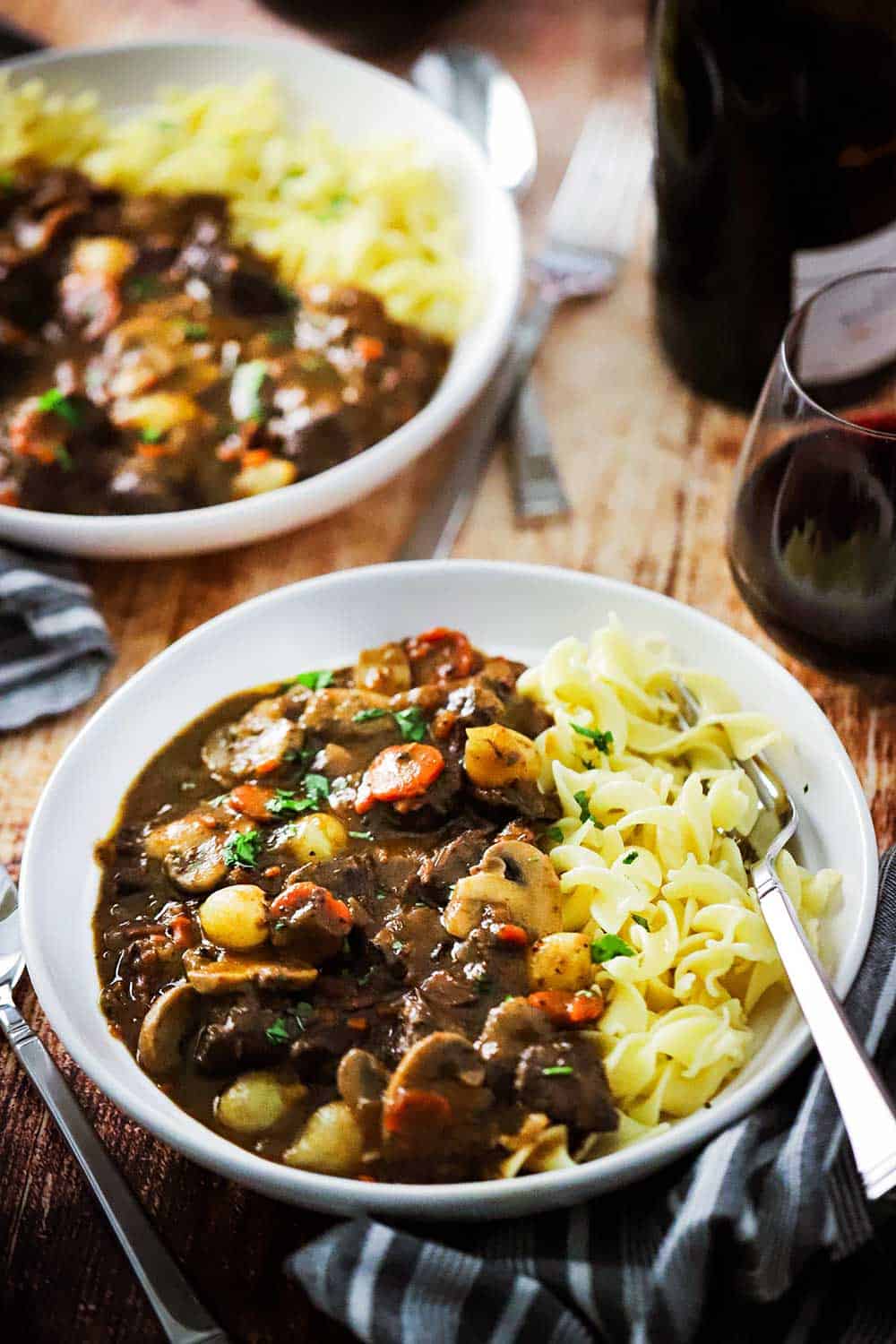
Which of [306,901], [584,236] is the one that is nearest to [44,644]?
[306,901]

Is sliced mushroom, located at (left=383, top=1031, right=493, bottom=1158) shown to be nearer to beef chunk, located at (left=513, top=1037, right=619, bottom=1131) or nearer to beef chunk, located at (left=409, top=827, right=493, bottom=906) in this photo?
beef chunk, located at (left=513, top=1037, right=619, bottom=1131)

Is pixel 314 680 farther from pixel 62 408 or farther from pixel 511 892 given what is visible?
pixel 62 408

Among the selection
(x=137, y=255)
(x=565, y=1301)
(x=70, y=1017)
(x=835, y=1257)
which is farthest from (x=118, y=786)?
(x=137, y=255)

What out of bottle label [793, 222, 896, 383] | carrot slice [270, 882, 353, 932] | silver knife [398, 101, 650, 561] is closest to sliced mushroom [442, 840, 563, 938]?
carrot slice [270, 882, 353, 932]

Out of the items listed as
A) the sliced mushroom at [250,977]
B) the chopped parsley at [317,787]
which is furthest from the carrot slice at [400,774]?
the sliced mushroom at [250,977]

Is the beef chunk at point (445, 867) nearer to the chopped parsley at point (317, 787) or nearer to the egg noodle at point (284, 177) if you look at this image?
the chopped parsley at point (317, 787)

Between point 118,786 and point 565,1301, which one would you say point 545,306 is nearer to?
point 118,786
